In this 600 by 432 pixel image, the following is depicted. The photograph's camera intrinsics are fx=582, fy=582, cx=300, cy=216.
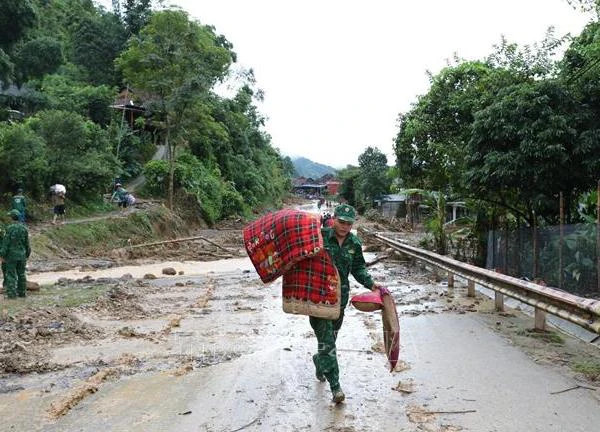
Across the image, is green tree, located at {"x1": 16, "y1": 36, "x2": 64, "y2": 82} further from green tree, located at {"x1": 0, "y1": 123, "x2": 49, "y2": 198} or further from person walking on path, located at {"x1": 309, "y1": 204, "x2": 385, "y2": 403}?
person walking on path, located at {"x1": 309, "y1": 204, "x2": 385, "y2": 403}

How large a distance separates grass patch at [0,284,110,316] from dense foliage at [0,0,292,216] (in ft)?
36.8

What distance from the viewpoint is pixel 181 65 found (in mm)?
36344

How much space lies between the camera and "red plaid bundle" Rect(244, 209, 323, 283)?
5102 mm

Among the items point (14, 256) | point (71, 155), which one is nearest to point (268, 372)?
point (14, 256)

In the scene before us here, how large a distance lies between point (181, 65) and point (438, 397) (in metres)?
34.2

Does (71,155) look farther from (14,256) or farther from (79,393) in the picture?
(79,393)

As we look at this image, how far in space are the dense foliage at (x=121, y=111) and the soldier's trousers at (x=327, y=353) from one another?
20.1 metres

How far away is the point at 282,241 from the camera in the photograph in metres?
5.17

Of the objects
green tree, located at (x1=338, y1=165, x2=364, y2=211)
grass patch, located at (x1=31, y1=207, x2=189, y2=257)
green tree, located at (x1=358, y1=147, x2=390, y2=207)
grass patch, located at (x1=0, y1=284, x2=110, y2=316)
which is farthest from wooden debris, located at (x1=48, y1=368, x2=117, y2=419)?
green tree, located at (x1=338, y1=165, x2=364, y2=211)

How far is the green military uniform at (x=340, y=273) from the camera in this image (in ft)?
16.9

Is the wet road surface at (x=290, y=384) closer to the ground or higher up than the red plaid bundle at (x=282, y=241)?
closer to the ground

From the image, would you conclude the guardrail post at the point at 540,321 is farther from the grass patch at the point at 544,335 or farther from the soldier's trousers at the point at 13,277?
the soldier's trousers at the point at 13,277

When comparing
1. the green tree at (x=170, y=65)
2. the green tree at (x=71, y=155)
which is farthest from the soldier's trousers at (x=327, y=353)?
the green tree at (x=170, y=65)

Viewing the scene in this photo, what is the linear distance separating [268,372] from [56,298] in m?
7.15
